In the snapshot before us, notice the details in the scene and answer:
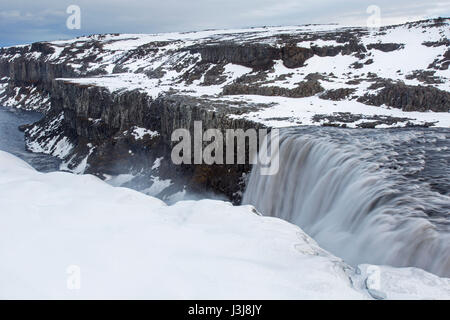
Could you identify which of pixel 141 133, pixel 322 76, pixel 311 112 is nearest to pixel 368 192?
pixel 311 112

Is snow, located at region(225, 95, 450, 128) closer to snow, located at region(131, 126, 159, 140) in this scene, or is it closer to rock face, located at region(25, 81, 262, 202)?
rock face, located at region(25, 81, 262, 202)

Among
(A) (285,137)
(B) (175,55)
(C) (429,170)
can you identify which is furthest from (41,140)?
(C) (429,170)

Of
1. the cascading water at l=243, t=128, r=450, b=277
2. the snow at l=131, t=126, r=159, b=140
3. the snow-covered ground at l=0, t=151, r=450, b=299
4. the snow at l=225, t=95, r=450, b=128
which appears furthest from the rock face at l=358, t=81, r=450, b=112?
the snow-covered ground at l=0, t=151, r=450, b=299

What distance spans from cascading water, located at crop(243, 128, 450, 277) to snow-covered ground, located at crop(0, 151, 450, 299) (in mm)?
2758

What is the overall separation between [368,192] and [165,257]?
27.2 feet

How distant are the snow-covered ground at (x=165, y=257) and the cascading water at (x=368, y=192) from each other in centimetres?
276

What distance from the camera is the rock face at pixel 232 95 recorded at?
30469mm

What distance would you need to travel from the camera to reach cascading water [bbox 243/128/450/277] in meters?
9.22

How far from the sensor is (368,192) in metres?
12.4

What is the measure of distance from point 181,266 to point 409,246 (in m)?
5.75

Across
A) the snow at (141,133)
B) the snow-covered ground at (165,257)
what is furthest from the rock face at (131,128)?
the snow-covered ground at (165,257)

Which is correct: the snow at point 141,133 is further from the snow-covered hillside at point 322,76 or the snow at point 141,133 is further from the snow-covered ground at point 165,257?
the snow-covered ground at point 165,257

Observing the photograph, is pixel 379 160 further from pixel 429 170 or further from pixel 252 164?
pixel 252 164

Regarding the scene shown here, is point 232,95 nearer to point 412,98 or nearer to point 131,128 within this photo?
point 131,128
